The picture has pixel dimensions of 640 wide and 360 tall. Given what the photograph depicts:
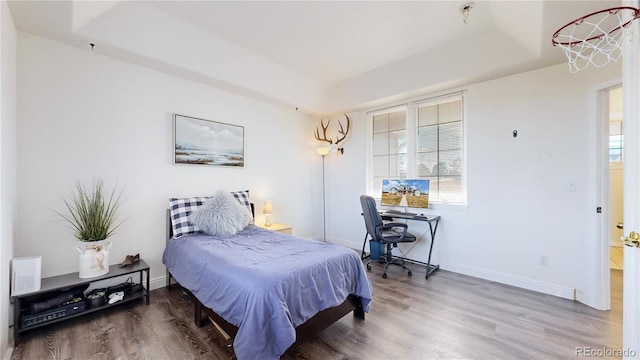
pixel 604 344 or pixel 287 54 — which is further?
pixel 287 54

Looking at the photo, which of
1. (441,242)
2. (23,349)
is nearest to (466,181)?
(441,242)

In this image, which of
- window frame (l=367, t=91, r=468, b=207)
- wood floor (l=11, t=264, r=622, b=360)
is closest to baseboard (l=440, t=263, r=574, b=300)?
wood floor (l=11, t=264, r=622, b=360)

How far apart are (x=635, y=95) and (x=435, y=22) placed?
2.03 meters

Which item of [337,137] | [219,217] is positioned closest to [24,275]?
[219,217]

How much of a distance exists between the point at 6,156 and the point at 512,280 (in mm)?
4872

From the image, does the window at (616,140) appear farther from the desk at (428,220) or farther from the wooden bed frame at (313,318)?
the wooden bed frame at (313,318)

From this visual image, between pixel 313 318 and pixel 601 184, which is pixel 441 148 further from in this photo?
pixel 313 318

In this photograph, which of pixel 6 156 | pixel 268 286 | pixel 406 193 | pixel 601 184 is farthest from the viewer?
pixel 406 193

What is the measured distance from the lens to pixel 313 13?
2670 mm

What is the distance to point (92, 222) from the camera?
7.94 feet

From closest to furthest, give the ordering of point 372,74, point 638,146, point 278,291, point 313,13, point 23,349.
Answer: point 638,146 < point 278,291 < point 23,349 < point 313,13 < point 372,74

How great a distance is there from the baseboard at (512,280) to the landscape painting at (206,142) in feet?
11.0

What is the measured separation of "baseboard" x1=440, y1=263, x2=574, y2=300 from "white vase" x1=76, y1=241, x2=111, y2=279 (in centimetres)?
393

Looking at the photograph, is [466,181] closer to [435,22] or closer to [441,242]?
[441,242]
